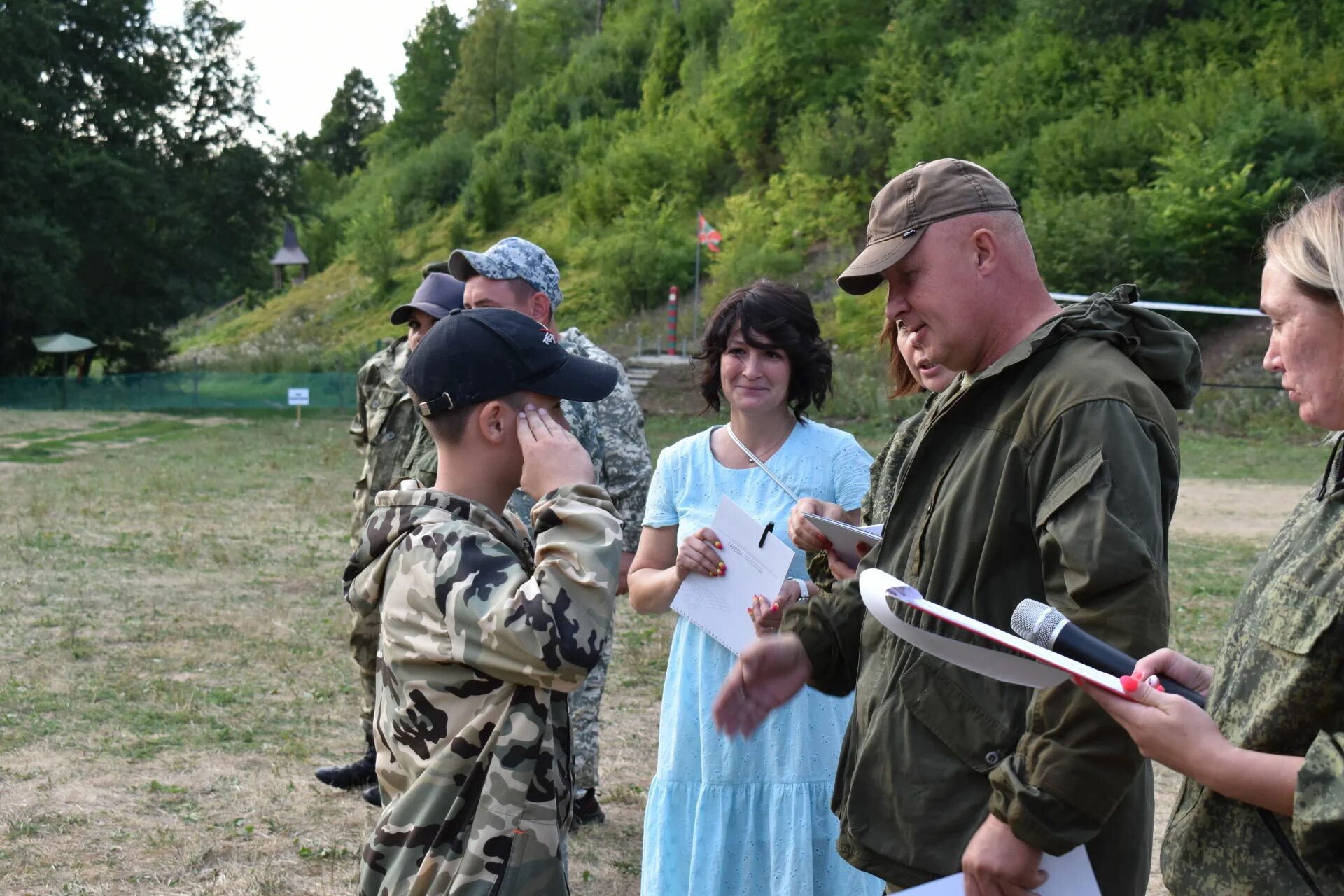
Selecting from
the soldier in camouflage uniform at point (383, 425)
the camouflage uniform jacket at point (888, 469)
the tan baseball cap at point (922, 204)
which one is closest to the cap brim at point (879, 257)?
the tan baseball cap at point (922, 204)

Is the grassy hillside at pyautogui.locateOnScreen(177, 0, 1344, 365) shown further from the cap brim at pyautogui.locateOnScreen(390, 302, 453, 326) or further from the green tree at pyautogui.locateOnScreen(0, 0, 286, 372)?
the cap brim at pyautogui.locateOnScreen(390, 302, 453, 326)

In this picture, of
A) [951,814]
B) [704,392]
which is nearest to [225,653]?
[704,392]

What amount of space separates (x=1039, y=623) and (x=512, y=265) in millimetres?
3245

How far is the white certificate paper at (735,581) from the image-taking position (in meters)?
3.53

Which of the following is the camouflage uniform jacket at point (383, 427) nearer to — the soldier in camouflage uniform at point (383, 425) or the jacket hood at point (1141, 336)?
the soldier in camouflage uniform at point (383, 425)

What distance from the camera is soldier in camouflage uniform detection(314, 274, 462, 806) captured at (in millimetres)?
5531

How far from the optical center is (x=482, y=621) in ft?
7.63

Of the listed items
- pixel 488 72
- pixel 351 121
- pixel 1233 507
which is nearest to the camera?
pixel 1233 507

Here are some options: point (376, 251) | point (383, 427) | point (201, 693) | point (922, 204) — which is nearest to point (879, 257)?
point (922, 204)

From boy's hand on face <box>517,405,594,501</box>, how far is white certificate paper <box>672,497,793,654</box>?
3.39 feet

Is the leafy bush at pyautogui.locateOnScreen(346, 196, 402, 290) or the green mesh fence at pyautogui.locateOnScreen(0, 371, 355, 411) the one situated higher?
the leafy bush at pyautogui.locateOnScreen(346, 196, 402, 290)

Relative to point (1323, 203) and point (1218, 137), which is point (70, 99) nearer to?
point (1218, 137)

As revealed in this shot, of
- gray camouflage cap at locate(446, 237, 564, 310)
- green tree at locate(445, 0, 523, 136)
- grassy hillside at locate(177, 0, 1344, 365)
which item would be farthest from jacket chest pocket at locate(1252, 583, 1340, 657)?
green tree at locate(445, 0, 523, 136)

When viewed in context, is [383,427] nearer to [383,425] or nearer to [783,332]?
[383,425]
